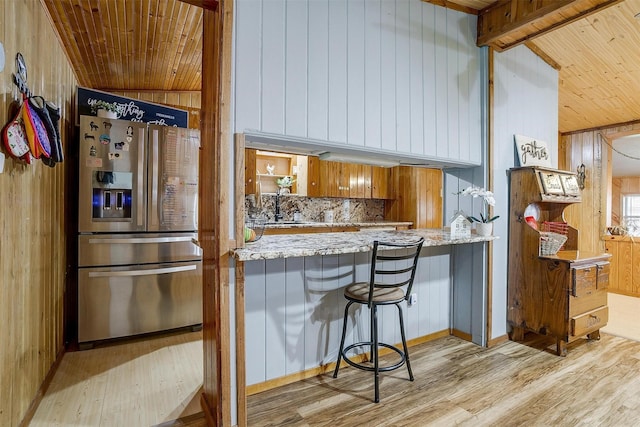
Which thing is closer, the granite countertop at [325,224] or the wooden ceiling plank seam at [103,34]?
the wooden ceiling plank seam at [103,34]

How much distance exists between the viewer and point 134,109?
343cm

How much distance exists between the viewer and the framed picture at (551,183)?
2889 millimetres

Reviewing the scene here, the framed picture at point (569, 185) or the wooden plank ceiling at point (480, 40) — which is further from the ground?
the wooden plank ceiling at point (480, 40)

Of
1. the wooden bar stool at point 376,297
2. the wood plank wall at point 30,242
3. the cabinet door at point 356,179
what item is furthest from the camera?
the cabinet door at point 356,179

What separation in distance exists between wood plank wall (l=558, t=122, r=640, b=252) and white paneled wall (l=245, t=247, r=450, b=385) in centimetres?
413

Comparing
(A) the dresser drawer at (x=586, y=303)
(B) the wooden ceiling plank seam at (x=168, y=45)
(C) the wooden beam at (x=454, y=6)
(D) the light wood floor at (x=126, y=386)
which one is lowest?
(D) the light wood floor at (x=126, y=386)

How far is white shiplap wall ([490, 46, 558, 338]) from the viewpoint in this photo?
2.95 m

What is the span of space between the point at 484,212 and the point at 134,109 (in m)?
3.51

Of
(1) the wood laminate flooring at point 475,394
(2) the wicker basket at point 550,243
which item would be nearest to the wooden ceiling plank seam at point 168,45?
(1) the wood laminate flooring at point 475,394

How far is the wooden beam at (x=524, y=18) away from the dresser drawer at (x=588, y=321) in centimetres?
227

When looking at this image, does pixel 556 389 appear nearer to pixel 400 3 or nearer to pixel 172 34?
pixel 400 3

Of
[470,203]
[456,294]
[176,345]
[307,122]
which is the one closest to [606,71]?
[470,203]

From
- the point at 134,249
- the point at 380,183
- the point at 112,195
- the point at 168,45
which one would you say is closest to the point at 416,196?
the point at 380,183

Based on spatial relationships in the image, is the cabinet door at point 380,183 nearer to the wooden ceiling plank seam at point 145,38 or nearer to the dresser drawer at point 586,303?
the dresser drawer at point 586,303
